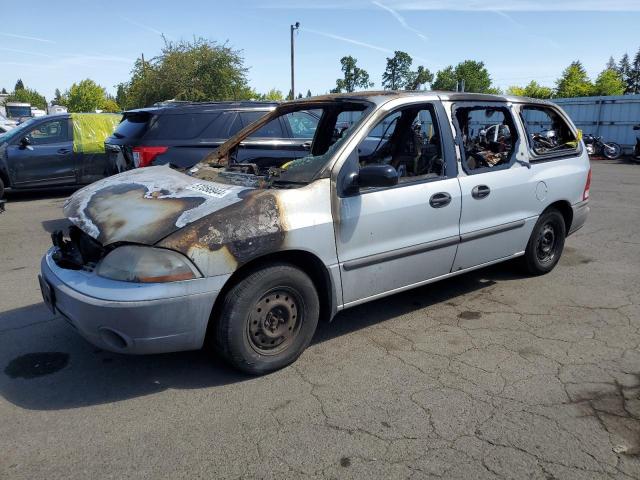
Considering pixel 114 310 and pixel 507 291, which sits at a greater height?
pixel 114 310

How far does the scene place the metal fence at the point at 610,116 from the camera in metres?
20.2

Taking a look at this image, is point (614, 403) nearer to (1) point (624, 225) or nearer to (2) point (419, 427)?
(2) point (419, 427)

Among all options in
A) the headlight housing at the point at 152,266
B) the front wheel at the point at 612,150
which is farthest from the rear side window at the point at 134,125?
the front wheel at the point at 612,150

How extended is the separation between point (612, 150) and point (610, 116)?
190 cm

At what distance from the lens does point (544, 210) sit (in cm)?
506

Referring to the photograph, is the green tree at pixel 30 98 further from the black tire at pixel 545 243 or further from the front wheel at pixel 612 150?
the black tire at pixel 545 243

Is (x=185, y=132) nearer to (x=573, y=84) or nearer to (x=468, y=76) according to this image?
(x=573, y=84)

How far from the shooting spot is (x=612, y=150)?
1975cm

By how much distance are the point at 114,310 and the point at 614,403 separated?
2.94 metres

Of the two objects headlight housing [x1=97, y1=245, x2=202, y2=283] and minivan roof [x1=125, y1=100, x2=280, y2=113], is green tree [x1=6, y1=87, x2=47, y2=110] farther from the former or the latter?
headlight housing [x1=97, y1=245, x2=202, y2=283]

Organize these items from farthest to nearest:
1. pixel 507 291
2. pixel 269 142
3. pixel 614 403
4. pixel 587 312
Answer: pixel 269 142, pixel 507 291, pixel 587 312, pixel 614 403

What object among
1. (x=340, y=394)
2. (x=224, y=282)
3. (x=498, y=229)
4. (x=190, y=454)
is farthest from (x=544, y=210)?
(x=190, y=454)

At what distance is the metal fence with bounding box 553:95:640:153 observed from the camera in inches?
794

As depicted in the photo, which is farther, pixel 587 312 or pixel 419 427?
pixel 587 312
